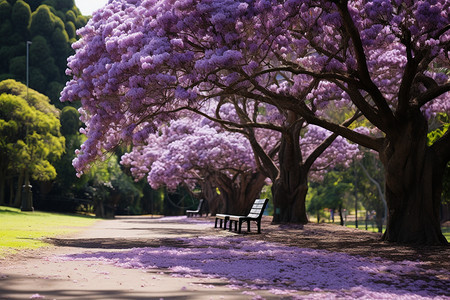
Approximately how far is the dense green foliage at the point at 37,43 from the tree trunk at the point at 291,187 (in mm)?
35432

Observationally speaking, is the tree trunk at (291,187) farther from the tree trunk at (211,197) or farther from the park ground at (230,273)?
the tree trunk at (211,197)

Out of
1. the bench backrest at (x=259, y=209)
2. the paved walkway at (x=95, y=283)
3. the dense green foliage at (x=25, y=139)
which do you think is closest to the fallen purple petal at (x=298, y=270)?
the paved walkway at (x=95, y=283)

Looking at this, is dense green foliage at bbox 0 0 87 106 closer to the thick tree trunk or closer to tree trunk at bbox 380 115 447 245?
the thick tree trunk

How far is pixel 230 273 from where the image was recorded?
8.71 m

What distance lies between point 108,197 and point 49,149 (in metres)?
13.9

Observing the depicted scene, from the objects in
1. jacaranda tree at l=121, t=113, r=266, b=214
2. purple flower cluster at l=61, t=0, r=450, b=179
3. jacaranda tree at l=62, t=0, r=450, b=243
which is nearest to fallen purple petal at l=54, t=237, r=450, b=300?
jacaranda tree at l=62, t=0, r=450, b=243

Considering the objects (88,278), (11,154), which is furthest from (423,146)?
(11,154)

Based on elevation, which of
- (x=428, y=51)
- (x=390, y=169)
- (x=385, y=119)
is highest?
(x=428, y=51)

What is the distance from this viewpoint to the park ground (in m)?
6.63

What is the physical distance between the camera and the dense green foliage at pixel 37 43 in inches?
2196

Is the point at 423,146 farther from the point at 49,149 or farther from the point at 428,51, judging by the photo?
the point at 49,149

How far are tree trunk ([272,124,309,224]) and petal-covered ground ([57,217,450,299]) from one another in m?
11.6

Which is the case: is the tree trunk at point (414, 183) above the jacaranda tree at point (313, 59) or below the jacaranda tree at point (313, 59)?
below

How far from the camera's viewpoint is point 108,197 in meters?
53.5
